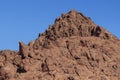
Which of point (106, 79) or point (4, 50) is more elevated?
point (4, 50)

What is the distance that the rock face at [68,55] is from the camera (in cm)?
14250

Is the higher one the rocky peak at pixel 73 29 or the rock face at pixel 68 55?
the rocky peak at pixel 73 29

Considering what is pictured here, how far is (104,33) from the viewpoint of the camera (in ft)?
511

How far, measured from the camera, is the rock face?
142 meters

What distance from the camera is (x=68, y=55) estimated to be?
14938 cm

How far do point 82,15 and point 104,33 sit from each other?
9.45 m

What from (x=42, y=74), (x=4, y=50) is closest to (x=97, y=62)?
(x=42, y=74)

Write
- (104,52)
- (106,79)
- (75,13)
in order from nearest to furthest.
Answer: (106,79) < (104,52) < (75,13)

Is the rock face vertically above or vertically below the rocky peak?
below

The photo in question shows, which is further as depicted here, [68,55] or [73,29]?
[73,29]

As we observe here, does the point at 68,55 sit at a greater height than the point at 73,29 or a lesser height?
lesser

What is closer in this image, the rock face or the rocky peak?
the rock face

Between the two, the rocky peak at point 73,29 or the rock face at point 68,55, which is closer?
the rock face at point 68,55

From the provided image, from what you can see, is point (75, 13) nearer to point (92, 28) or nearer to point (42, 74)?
point (92, 28)
